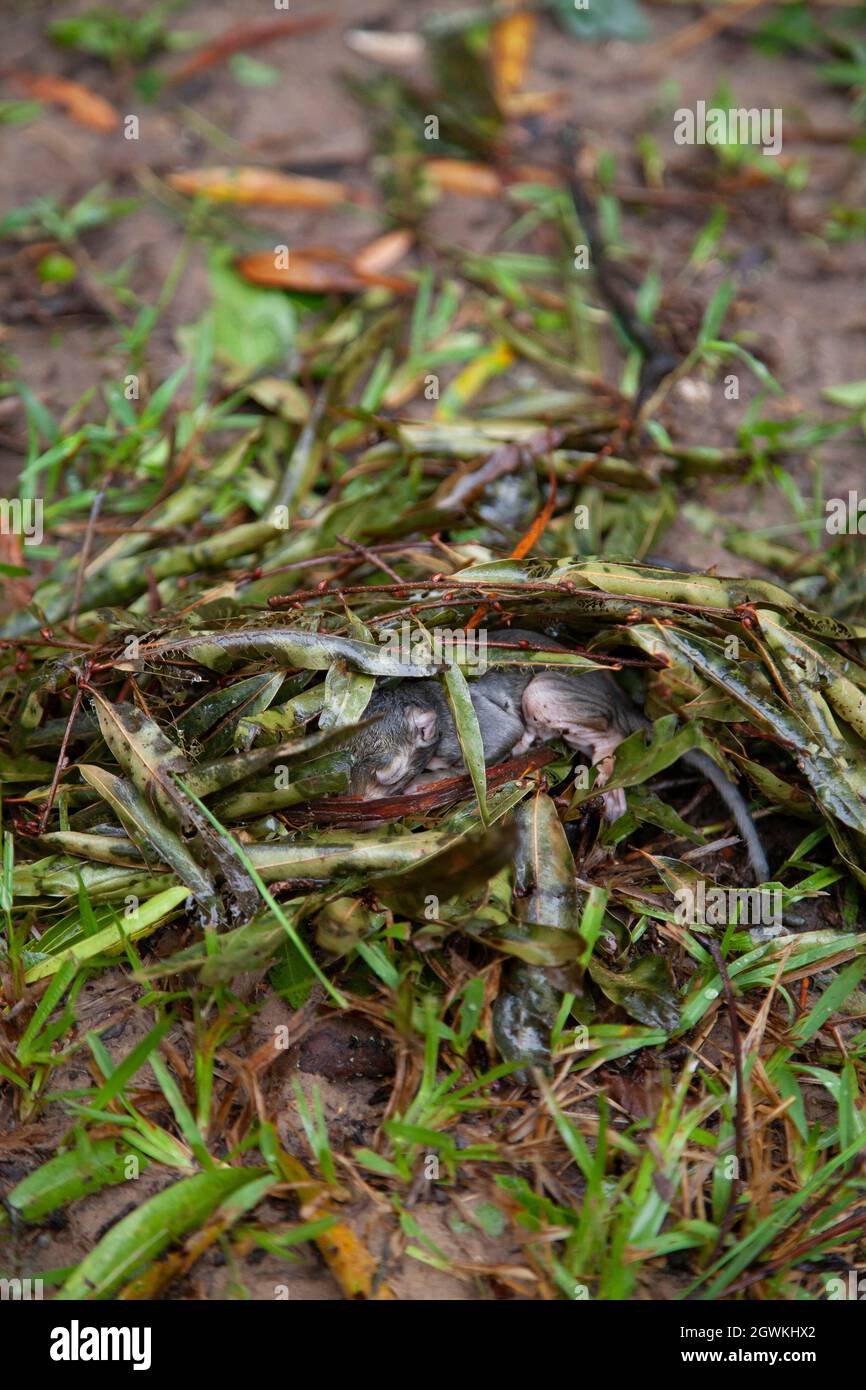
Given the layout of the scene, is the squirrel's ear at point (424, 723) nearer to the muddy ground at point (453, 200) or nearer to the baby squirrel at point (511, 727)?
the baby squirrel at point (511, 727)

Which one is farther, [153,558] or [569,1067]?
[153,558]

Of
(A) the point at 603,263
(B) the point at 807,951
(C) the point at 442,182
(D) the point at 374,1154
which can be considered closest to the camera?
(D) the point at 374,1154

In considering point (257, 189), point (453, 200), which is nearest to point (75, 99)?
point (257, 189)

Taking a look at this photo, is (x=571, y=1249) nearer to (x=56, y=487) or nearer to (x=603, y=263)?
(x=56, y=487)

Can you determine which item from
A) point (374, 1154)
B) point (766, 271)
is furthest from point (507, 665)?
point (766, 271)

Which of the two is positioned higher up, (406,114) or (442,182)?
(406,114)

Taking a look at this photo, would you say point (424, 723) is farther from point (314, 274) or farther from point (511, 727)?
point (314, 274)

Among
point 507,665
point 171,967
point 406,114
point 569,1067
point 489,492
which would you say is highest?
point 406,114

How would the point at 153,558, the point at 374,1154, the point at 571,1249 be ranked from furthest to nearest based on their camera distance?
the point at 153,558, the point at 374,1154, the point at 571,1249

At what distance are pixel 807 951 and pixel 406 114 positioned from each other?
4.38 m

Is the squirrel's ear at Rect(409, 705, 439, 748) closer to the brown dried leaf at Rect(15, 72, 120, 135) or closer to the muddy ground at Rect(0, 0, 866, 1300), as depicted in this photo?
the muddy ground at Rect(0, 0, 866, 1300)

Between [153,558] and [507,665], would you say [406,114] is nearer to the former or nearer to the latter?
[153,558]

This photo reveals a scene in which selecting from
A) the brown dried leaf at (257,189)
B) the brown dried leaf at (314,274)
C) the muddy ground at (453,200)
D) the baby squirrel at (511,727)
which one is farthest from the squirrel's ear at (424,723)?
the brown dried leaf at (257,189)

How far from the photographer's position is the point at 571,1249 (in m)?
2.26
